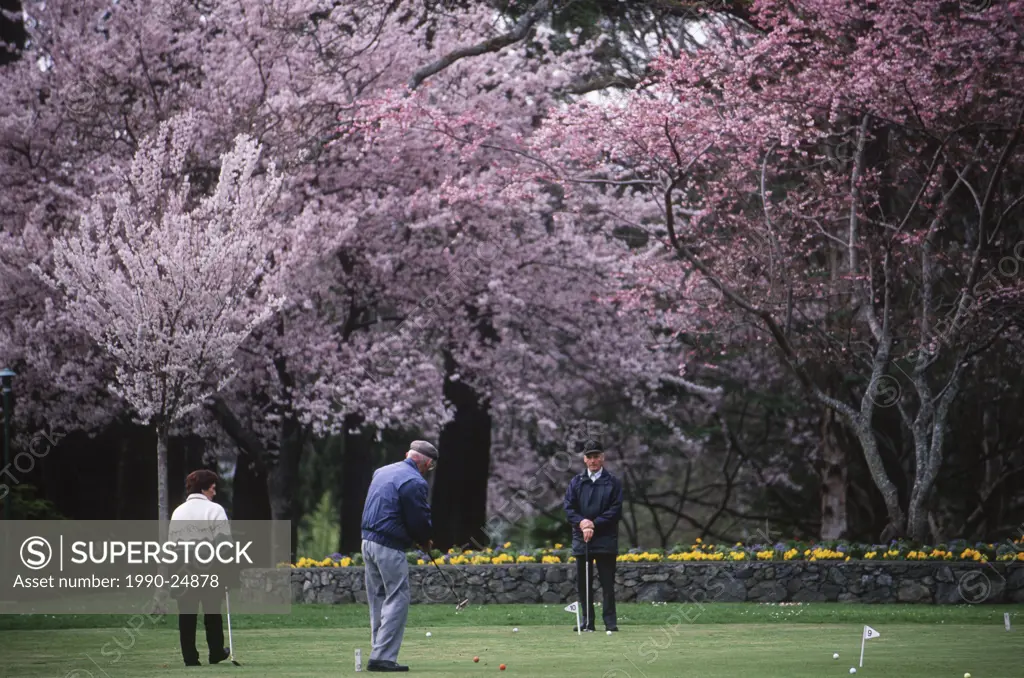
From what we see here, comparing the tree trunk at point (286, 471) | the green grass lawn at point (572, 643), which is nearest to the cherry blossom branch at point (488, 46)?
the tree trunk at point (286, 471)

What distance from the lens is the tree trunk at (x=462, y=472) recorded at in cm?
2738

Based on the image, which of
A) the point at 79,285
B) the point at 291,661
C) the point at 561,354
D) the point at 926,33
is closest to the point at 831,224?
the point at 926,33

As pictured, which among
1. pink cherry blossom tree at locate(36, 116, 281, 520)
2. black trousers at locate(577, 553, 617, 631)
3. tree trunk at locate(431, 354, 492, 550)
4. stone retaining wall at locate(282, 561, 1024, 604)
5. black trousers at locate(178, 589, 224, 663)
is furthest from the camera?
tree trunk at locate(431, 354, 492, 550)

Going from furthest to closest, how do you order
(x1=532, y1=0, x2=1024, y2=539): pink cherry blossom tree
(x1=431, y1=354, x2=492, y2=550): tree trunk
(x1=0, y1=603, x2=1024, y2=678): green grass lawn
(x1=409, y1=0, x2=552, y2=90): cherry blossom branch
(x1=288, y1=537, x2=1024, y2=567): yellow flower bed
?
(x1=431, y1=354, x2=492, y2=550): tree trunk < (x1=409, y1=0, x2=552, y2=90): cherry blossom branch < (x1=532, y1=0, x2=1024, y2=539): pink cherry blossom tree < (x1=288, y1=537, x2=1024, y2=567): yellow flower bed < (x1=0, y1=603, x2=1024, y2=678): green grass lawn

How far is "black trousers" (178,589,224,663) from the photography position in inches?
433

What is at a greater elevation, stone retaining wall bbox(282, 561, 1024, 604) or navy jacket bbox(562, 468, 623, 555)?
navy jacket bbox(562, 468, 623, 555)

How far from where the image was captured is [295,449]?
25891 millimetres

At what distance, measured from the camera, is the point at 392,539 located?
10.5m

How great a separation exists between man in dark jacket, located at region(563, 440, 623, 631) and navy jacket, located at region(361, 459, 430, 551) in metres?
3.91

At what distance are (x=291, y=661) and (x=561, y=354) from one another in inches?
666

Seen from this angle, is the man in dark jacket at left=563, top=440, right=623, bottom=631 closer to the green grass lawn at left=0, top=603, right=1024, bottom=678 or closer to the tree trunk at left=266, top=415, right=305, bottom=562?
the green grass lawn at left=0, top=603, right=1024, bottom=678

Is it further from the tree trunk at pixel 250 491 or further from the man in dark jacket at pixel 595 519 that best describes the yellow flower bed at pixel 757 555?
the tree trunk at pixel 250 491

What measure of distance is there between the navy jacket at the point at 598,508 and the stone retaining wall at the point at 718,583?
521cm

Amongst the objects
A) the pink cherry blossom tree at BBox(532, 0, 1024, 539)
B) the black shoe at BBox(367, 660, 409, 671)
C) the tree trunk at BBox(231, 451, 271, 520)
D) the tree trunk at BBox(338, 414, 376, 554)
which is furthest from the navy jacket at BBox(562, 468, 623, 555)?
the tree trunk at BBox(338, 414, 376, 554)
